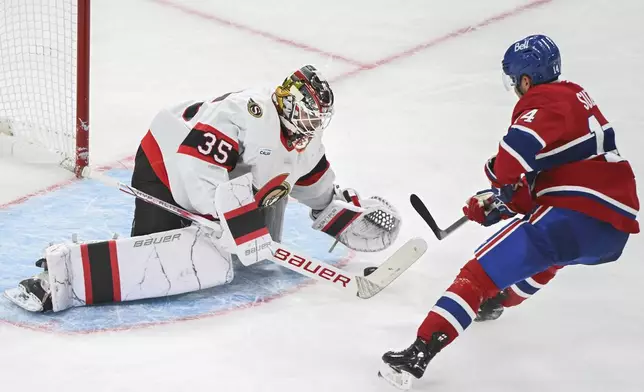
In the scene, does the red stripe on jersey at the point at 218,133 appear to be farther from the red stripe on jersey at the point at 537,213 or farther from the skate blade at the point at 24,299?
the red stripe on jersey at the point at 537,213

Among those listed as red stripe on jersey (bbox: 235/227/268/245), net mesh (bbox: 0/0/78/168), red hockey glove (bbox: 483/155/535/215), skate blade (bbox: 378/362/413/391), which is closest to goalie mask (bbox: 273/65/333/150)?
red stripe on jersey (bbox: 235/227/268/245)

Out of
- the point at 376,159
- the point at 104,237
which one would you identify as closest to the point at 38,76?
the point at 104,237

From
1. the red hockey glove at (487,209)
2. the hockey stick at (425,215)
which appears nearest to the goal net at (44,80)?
the hockey stick at (425,215)

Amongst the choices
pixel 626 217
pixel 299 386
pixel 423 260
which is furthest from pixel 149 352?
pixel 626 217

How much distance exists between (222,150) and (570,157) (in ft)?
3.23

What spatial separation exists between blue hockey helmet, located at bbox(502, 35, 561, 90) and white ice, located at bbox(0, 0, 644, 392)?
79 cm

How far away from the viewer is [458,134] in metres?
4.72

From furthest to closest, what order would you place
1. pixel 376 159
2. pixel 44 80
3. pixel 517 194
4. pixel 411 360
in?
1. pixel 44 80
2. pixel 376 159
3. pixel 517 194
4. pixel 411 360

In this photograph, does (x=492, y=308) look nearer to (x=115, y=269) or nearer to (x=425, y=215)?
(x=425, y=215)

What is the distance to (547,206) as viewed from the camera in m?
2.95

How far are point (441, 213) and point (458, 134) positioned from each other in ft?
2.31

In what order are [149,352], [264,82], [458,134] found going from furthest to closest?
[264,82] < [458,134] < [149,352]

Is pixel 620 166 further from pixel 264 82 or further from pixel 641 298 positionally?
pixel 264 82

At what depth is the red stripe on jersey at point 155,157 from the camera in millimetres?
3479
